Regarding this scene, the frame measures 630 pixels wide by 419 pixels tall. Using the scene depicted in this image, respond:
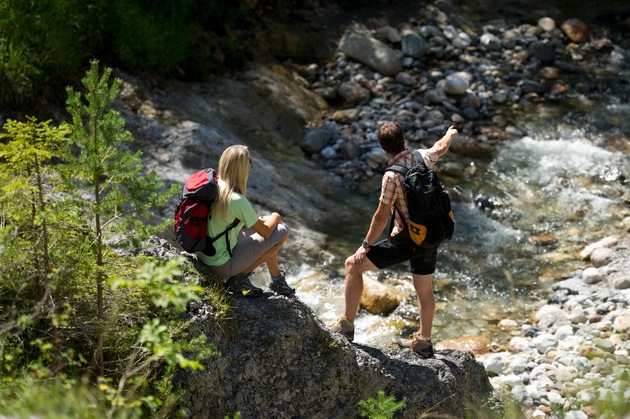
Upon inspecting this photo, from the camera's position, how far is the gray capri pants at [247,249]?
541 cm

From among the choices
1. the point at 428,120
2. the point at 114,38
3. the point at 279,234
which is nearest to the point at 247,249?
the point at 279,234

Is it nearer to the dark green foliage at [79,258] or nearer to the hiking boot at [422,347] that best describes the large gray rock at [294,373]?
the hiking boot at [422,347]

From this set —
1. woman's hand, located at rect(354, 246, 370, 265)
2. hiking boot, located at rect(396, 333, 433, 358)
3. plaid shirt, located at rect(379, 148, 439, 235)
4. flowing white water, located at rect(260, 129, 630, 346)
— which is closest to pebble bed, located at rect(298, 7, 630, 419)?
flowing white water, located at rect(260, 129, 630, 346)

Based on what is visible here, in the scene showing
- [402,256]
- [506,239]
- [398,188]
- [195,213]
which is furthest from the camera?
[506,239]

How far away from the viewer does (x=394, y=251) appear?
584cm

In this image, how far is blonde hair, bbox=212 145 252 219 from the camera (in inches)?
207

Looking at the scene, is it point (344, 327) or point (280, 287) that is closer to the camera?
point (280, 287)

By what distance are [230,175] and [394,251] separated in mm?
1405

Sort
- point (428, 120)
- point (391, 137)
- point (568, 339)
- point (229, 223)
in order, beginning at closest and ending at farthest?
point (229, 223) < point (391, 137) < point (568, 339) < point (428, 120)

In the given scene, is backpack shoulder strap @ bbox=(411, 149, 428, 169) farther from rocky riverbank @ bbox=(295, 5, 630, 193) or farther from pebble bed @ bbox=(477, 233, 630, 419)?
rocky riverbank @ bbox=(295, 5, 630, 193)

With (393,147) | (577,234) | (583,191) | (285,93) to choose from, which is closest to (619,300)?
(577,234)

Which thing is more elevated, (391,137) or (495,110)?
(391,137)

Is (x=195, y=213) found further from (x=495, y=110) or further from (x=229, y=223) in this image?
(x=495, y=110)

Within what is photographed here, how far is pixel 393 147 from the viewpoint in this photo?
5.70 m
